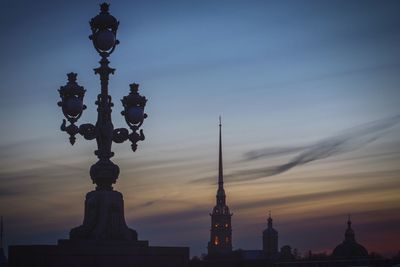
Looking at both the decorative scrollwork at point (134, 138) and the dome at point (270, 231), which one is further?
the dome at point (270, 231)

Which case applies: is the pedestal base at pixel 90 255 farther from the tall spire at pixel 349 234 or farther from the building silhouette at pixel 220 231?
the building silhouette at pixel 220 231

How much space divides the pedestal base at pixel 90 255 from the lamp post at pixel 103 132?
1128 mm

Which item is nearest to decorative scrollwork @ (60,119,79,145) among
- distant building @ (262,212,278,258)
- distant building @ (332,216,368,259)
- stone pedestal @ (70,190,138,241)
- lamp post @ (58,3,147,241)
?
lamp post @ (58,3,147,241)

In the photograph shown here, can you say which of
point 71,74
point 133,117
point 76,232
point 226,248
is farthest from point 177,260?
point 226,248

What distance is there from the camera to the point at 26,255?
77.3 feet

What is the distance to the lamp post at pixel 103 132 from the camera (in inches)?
1022

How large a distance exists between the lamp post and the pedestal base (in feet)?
3.70

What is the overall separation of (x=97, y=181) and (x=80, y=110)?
2.53 meters

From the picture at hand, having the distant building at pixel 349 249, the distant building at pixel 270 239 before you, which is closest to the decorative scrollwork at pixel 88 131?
the distant building at pixel 349 249

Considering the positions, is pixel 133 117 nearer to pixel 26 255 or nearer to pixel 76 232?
pixel 76 232

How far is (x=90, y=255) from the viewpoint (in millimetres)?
23953

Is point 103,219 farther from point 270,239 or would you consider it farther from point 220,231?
point 270,239

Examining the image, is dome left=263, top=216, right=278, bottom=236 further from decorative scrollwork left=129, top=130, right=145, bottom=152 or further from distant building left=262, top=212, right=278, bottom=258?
decorative scrollwork left=129, top=130, right=145, bottom=152

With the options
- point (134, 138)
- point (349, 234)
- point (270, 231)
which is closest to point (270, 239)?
point (270, 231)
